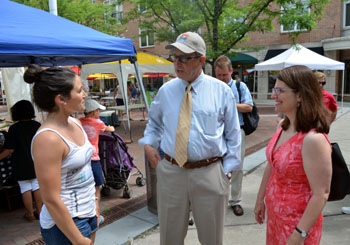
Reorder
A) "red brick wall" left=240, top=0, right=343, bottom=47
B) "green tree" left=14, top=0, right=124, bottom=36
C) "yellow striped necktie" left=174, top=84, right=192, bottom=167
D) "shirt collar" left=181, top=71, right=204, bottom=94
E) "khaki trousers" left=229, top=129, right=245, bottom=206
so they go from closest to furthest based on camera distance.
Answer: "yellow striped necktie" left=174, top=84, right=192, bottom=167, "shirt collar" left=181, top=71, right=204, bottom=94, "khaki trousers" left=229, top=129, right=245, bottom=206, "green tree" left=14, top=0, right=124, bottom=36, "red brick wall" left=240, top=0, right=343, bottom=47

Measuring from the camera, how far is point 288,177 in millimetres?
1738

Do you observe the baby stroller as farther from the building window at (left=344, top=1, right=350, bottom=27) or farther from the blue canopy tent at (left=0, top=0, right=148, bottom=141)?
the building window at (left=344, top=1, right=350, bottom=27)

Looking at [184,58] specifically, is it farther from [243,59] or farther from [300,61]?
[243,59]

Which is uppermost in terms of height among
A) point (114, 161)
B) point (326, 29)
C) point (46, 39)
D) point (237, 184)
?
point (326, 29)

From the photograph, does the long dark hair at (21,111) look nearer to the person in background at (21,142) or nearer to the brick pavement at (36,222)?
the person in background at (21,142)

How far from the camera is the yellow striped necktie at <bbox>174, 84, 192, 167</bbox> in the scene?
2.10 m

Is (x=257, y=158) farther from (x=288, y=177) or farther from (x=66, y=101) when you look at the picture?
(x=66, y=101)

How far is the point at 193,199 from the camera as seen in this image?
7.18 feet

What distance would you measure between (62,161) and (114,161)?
8.90ft

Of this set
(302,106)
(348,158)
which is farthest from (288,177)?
(348,158)

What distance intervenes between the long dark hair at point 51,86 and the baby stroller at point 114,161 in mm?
2515

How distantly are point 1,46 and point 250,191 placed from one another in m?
4.03

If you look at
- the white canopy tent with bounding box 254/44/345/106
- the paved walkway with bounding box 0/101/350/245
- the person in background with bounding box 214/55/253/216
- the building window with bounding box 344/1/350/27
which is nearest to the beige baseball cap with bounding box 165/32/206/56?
the person in background with bounding box 214/55/253/216

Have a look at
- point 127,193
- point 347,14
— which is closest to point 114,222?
point 127,193
